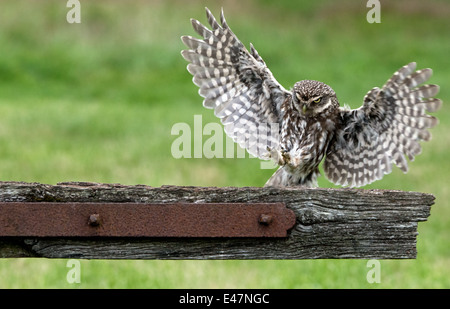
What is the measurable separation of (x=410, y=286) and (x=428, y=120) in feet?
8.63

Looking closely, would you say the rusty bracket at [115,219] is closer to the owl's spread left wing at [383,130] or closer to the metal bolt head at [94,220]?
the metal bolt head at [94,220]

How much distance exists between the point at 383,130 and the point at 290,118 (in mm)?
670

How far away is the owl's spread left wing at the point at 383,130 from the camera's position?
4574mm

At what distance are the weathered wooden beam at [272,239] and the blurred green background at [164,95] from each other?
3.61 meters

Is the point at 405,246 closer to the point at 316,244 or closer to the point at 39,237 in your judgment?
the point at 316,244

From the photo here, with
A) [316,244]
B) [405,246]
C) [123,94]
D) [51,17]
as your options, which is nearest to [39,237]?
[316,244]

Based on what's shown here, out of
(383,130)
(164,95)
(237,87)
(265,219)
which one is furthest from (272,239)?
(164,95)

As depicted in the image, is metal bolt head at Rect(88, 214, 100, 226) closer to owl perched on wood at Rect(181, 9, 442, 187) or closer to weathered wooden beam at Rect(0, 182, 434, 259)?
weathered wooden beam at Rect(0, 182, 434, 259)

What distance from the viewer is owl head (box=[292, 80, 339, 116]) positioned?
529cm

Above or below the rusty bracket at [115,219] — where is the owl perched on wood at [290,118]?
above

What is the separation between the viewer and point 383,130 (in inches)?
202

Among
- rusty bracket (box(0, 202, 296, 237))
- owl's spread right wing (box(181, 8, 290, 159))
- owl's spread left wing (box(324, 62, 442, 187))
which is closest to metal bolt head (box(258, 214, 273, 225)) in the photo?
rusty bracket (box(0, 202, 296, 237))

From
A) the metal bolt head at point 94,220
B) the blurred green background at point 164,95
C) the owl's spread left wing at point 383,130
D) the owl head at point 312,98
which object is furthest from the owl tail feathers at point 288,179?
the metal bolt head at point 94,220

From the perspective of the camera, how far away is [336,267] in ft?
24.1
